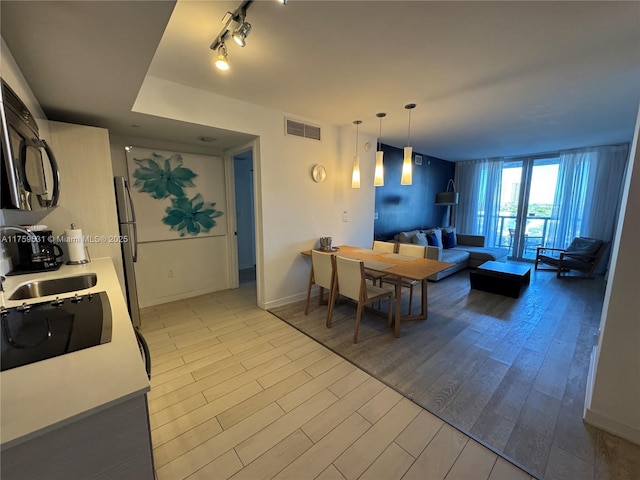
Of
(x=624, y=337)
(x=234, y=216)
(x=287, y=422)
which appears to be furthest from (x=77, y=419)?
(x=234, y=216)

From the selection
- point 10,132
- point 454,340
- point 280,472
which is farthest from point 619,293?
point 10,132

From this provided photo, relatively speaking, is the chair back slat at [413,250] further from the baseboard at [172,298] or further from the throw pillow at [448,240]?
the baseboard at [172,298]

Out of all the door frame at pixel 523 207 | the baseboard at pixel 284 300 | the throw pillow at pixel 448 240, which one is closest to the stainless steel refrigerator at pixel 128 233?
the baseboard at pixel 284 300

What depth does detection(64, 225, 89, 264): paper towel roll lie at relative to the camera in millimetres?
2077

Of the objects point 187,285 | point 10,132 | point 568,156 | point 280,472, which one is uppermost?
point 568,156

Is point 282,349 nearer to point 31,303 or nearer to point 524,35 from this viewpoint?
point 31,303

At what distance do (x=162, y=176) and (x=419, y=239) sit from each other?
4375 millimetres

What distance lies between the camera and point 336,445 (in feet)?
4.98

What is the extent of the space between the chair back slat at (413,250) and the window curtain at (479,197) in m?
4.25

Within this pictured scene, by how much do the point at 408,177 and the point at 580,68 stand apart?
5.28 feet

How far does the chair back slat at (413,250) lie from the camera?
10.9 feet

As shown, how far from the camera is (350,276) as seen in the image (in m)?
2.66

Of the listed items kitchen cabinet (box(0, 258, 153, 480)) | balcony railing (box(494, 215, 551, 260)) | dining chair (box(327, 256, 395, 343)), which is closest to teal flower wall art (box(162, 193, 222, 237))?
dining chair (box(327, 256, 395, 343))

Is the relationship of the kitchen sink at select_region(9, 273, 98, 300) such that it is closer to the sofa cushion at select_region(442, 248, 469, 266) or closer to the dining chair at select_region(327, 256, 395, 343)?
the dining chair at select_region(327, 256, 395, 343)
